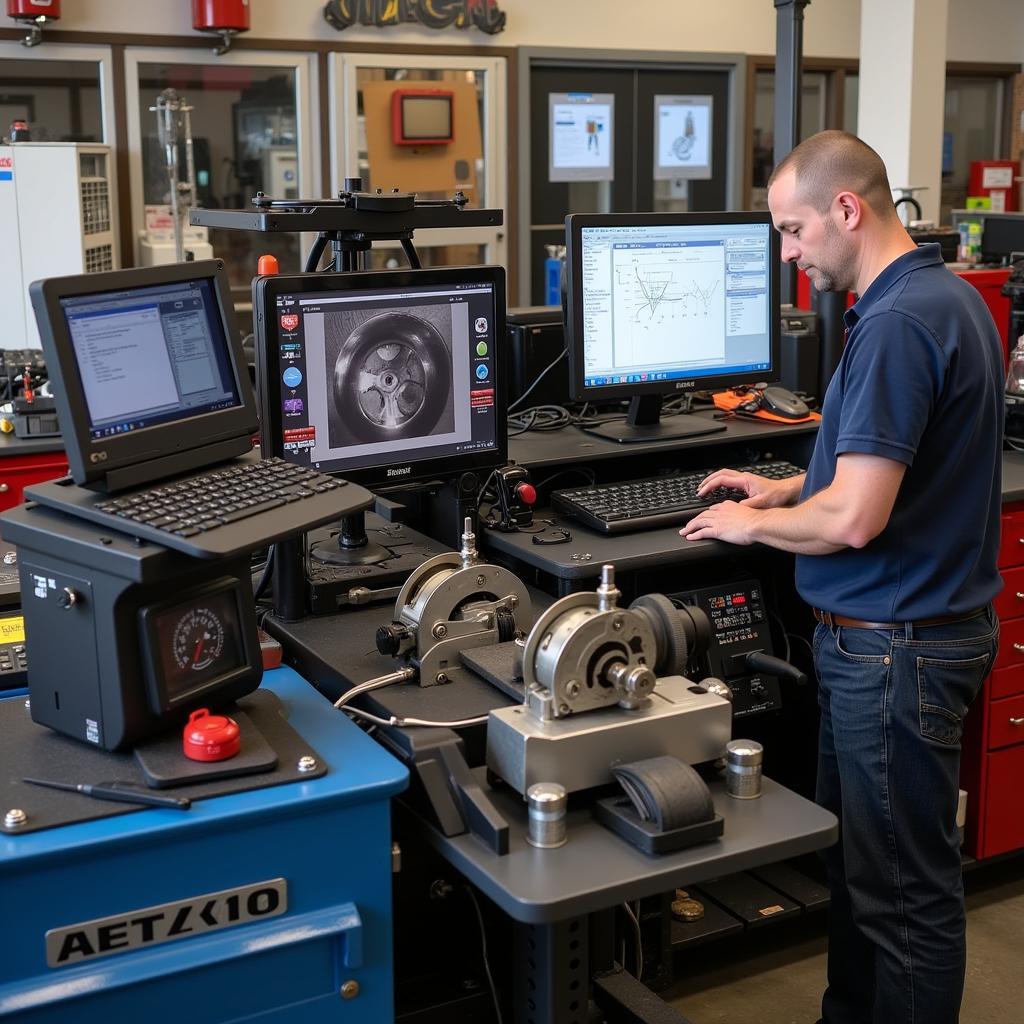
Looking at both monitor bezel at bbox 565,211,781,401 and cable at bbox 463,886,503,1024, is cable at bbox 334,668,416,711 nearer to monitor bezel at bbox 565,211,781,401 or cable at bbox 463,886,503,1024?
cable at bbox 463,886,503,1024

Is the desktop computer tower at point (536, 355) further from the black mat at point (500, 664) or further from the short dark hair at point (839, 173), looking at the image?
the black mat at point (500, 664)

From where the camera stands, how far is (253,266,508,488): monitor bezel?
1.88 metres

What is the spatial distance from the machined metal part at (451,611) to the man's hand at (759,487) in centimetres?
61

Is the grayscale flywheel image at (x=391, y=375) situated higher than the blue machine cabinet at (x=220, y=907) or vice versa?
the grayscale flywheel image at (x=391, y=375)

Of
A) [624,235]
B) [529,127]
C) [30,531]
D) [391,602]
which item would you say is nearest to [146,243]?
[529,127]

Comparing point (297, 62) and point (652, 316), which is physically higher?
point (297, 62)

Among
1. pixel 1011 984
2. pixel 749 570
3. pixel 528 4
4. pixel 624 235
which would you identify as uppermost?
pixel 528 4

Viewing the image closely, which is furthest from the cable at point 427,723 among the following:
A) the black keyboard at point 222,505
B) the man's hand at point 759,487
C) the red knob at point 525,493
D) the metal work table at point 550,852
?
the man's hand at point 759,487

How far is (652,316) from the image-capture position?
251cm

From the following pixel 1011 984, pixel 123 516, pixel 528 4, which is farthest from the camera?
pixel 528 4

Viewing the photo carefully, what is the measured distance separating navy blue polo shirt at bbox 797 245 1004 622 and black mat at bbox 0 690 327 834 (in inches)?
33.6

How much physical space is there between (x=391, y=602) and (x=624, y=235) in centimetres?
89

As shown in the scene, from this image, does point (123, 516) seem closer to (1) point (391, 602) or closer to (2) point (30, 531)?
(2) point (30, 531)

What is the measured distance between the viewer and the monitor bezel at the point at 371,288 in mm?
1881
